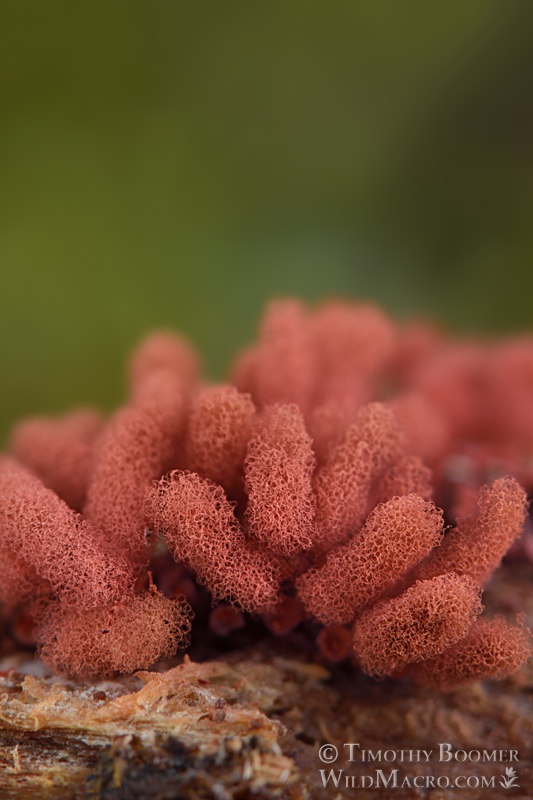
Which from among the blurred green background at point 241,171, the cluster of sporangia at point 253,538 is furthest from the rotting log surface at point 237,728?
the blurred green background at point 241,171

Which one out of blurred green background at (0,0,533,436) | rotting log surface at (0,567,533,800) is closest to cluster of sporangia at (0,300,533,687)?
rotting log surface at (0,567,533,800)

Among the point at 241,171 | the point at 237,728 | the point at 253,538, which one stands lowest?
the point at 237,728

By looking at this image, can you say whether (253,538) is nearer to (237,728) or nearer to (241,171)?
(237,728)

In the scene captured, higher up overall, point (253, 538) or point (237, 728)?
point (253, 538)

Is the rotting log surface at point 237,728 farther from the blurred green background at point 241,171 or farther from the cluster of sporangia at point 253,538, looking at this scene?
the blurred green background at point 241,171

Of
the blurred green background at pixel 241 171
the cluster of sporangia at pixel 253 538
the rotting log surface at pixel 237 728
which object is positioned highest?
the blurred green background at pixel 241 171

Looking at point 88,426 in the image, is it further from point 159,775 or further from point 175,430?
point 159,775

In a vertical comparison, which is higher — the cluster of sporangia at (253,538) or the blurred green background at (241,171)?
the blurred green background at (241,171)

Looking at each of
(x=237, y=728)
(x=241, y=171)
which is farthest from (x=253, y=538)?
(x=241, y=171)
